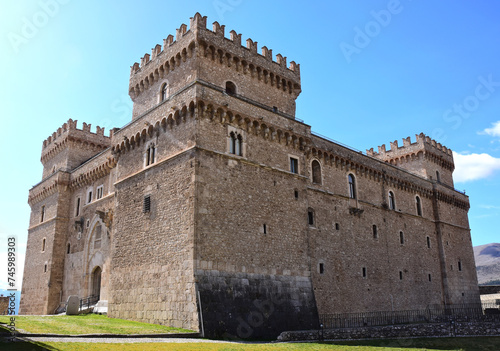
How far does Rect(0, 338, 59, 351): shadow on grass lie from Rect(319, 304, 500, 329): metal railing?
15.5 metres

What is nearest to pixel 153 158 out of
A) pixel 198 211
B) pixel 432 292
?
pixel 198 211

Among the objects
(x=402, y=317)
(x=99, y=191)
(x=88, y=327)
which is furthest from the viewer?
(x=99, y=191)

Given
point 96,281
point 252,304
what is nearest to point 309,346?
point 252,304

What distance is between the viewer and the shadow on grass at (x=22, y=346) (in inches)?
503

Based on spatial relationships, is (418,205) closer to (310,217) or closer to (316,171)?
(316,171)

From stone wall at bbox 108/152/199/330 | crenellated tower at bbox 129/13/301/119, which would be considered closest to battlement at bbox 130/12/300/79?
crenellated tower at bbox 129/13/301/119

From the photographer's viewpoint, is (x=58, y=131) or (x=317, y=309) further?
(x=58, y=131)

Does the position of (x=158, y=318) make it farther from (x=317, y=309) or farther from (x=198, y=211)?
(x=317, y=309)

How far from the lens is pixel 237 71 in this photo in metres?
25.8

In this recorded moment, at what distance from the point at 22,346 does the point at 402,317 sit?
82.2ft

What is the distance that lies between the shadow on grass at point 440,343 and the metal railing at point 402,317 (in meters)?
3.35

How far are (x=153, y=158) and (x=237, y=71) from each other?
280 inches

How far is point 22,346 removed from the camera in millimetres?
13086

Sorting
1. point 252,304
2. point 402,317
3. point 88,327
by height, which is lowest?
point 402,317
